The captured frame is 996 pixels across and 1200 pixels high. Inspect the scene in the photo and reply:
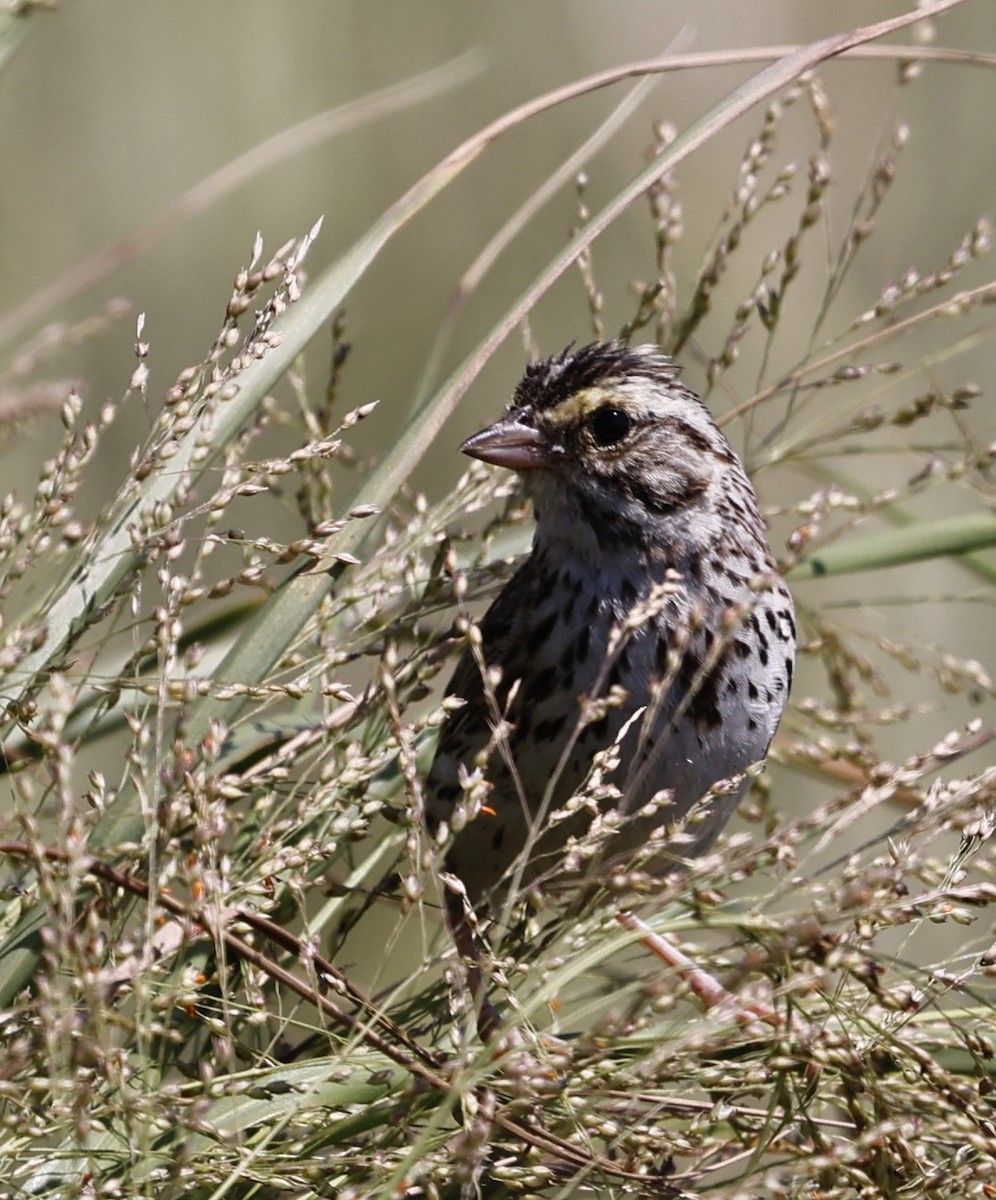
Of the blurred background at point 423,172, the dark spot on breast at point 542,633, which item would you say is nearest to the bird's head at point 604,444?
the dark spot on breast at point 542,633

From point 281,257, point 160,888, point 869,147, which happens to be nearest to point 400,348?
point 869,147

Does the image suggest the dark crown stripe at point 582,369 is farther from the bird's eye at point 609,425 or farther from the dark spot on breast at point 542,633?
the dark spot on breast at point 542,633

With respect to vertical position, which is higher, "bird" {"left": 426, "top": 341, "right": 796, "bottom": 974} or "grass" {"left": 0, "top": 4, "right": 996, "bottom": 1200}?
"bird" {"left": 426, "top": 341, "right": 796, "bottom": 974}

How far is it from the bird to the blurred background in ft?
6.46

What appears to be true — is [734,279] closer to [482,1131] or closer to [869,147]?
[869,147]

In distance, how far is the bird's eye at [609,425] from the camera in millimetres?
2816

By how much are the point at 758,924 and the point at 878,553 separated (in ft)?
4.24

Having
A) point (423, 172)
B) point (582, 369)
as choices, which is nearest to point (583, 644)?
point (582, 369)

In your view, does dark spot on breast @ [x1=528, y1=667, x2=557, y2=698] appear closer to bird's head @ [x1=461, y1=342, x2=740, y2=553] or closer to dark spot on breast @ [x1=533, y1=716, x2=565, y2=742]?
dark spot on breast @ [x1=533, y1=716, x2=565, y2=742]

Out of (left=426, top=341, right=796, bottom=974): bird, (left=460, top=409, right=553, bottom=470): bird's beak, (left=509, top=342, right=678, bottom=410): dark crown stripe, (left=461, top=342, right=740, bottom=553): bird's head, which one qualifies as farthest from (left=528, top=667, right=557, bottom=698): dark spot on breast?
(left=509, top=342, right=678, bottom=410): dark crown stripe

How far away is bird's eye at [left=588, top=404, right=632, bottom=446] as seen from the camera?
2.82 m

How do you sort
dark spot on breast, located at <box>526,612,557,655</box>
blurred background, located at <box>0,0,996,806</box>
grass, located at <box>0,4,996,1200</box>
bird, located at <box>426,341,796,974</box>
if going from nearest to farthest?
1. grass, located at <box>0,4,996,1200</box>
2. bird, located at <box>426,341,796,974</box>
3. dark spot on breast, located at <box>526,612,557,655</box>
4. blurred background, located at <box>0,0,996,806</box>

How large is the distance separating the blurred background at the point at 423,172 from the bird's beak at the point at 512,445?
2.03m

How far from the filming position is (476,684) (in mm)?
2848
